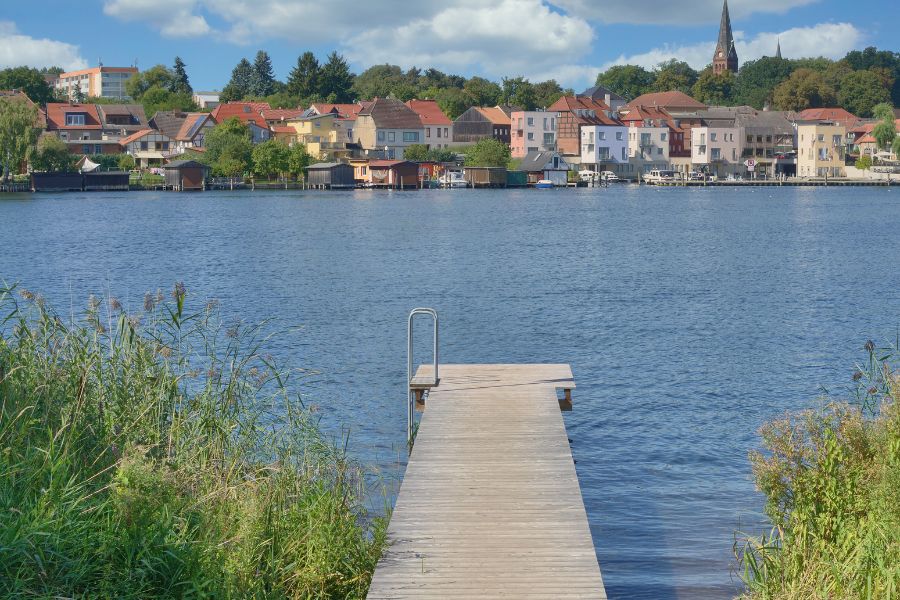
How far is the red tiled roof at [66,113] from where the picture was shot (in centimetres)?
11675

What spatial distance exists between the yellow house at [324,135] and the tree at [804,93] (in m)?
67.3

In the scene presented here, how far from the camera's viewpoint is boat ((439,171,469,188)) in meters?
121

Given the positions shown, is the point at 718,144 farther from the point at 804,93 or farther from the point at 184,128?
the point at 184,128

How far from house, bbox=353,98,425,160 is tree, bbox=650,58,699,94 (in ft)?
183

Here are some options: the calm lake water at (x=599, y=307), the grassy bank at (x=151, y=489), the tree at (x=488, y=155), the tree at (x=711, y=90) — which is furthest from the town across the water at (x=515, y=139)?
the grassy bank at (x=151, y=489)

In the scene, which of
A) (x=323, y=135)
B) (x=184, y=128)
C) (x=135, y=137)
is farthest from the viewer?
(x=323, y=135)

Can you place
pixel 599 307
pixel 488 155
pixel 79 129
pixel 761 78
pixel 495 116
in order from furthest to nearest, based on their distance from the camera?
pixel 761 78 < pixel 495 116 < pixel 488 155 < pixel 79 129 < pixel 599 307

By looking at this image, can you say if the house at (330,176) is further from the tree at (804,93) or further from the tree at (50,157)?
the tree at (804,93)

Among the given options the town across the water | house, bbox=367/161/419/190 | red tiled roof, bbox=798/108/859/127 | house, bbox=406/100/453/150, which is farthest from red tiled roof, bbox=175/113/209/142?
red tiled roof, bbox=798/108/859/127

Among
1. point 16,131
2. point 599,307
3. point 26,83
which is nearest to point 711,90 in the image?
point 26,83

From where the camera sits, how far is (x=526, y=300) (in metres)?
31.9

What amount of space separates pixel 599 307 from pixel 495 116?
10432 centimetres

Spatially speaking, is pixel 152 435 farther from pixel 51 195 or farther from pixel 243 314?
pixel 51 195

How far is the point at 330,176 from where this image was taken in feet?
370
